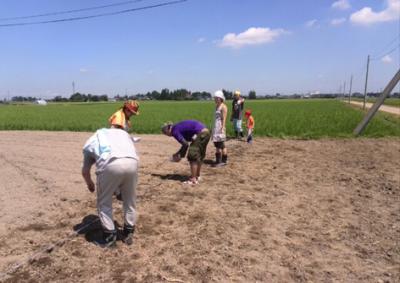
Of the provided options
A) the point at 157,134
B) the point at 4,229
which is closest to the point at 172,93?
the point at 157,134

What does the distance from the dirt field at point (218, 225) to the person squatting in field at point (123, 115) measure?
1.36m

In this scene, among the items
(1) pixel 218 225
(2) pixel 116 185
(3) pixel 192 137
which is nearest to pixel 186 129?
(3) pixel 192 137

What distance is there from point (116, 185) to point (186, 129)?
9.57 feet

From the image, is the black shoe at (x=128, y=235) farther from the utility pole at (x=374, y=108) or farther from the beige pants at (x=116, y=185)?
the utility pole at (x=374, y=108)

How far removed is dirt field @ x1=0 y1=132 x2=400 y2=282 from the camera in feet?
12.9

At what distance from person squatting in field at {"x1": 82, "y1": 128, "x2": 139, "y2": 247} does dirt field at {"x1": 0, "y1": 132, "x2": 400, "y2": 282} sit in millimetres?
366

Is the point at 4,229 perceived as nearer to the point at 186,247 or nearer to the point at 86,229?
the point at 86,229

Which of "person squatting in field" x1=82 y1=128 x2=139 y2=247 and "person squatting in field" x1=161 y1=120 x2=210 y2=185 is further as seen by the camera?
"person squatting in field" x1=161 y1=120 x2=210 y2=185

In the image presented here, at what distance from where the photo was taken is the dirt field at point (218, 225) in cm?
393

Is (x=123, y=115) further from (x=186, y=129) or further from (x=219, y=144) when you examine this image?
(x=219, y=144)

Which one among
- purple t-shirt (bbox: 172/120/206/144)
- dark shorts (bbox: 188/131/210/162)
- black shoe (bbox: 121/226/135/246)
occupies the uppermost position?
purple t-shirt (bbox: 172/120/206/144)

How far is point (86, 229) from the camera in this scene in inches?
194

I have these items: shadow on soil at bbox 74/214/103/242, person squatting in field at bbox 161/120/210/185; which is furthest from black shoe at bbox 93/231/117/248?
person squatting in field at bbox 161/120/210/185

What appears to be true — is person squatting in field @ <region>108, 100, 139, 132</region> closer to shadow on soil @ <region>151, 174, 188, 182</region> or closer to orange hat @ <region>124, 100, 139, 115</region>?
orange hat @ <region>124, 100, 139, 115</region>
